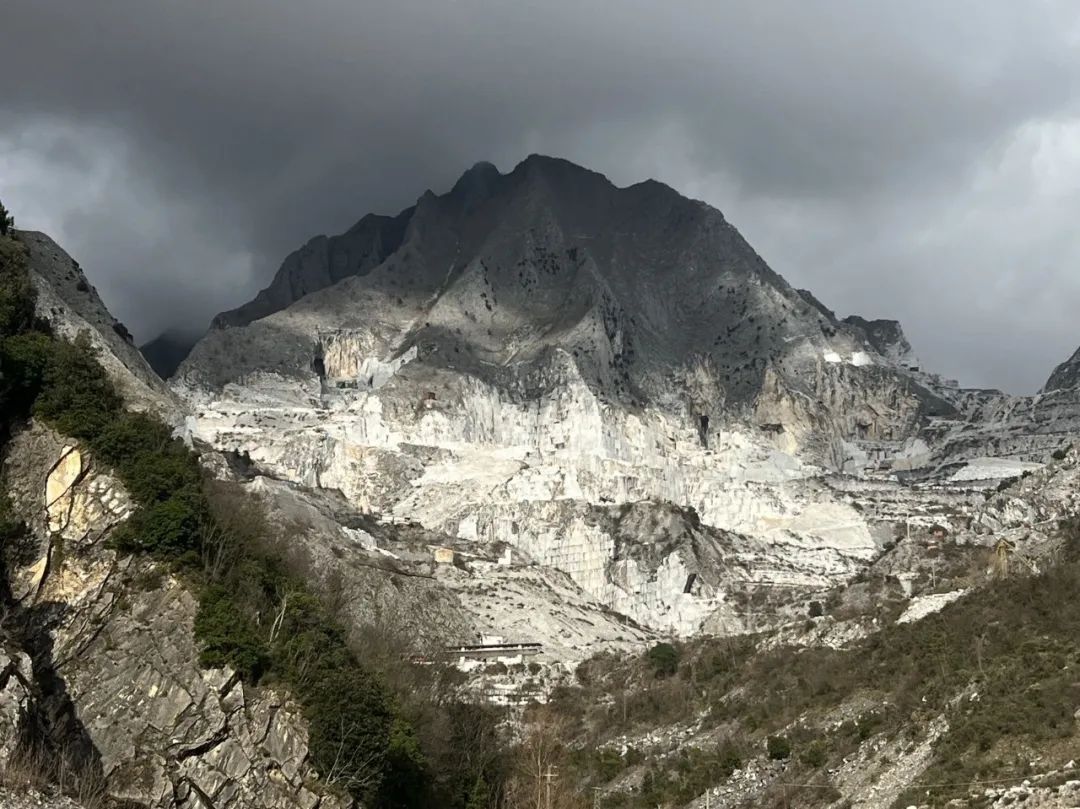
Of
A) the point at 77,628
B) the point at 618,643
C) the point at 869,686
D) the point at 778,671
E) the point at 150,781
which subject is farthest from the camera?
the point at 618,643

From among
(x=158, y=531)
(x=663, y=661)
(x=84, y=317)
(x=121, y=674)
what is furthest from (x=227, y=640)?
(x=84, y=317)

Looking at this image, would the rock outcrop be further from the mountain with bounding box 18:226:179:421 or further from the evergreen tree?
the mountain with bounding box 18:226:179:421

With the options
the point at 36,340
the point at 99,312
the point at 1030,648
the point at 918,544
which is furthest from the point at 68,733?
the point at 918,544

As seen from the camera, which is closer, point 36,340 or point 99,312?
point 36,340

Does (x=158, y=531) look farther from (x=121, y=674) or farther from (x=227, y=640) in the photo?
(x=121, y=674)

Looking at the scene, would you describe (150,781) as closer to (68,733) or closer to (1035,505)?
(68,733)

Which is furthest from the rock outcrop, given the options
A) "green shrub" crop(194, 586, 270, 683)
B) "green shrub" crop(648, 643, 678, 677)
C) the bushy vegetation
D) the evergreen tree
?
"green shrub" crop(648, 643, 678, 677)

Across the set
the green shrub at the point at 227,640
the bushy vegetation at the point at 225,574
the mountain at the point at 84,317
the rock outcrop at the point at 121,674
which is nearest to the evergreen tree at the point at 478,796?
the bushy vegetation at the point at 225,574
